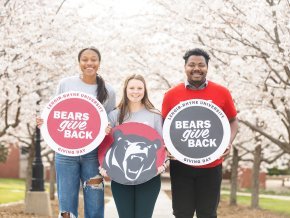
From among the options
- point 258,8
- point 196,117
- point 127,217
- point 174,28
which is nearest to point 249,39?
point 258,8

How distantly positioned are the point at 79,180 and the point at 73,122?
1.81 feet

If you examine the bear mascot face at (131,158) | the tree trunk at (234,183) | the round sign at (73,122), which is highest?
the round sign at (73,122)

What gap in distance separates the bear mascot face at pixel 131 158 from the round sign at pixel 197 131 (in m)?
0.19

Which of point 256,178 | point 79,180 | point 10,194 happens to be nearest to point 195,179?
point 79,180

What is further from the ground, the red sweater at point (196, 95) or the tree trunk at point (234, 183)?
the red sweater at point (196, 95)

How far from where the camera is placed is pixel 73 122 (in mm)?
5898

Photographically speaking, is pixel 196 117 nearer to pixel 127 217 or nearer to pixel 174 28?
pixel 127 217

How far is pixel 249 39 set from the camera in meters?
10.1

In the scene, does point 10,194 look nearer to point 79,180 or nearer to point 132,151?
point 79,180

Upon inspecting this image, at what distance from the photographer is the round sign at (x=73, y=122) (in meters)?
5.72

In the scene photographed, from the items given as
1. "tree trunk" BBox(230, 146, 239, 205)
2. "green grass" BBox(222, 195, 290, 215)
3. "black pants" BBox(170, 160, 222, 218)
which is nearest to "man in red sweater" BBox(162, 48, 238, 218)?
"black pants" BBox(170, 160, 222, 218)

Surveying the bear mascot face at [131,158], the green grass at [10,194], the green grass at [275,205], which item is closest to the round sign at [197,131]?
the bear mascot face at [131,158]

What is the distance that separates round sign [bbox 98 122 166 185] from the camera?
18.4 feet

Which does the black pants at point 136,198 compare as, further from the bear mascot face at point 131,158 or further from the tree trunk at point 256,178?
the tree trunk at point 256,178
